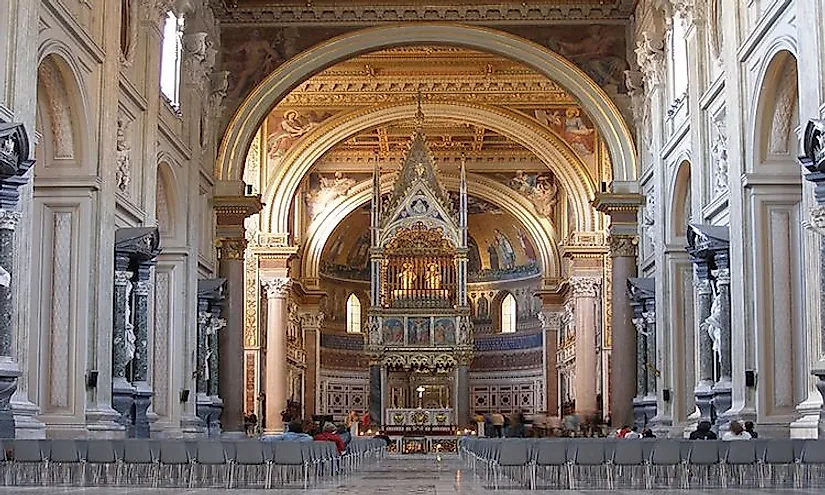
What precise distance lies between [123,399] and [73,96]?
16.5 feet

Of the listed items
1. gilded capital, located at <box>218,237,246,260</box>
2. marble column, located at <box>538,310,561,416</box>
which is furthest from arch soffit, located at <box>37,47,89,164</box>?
marble column, located at <box>538,310,561,416</box>

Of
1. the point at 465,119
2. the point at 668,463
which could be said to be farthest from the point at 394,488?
the point at 465,119

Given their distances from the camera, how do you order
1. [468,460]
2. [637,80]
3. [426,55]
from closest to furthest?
1. [468,460]
2. [637,80]
3. [426,55]

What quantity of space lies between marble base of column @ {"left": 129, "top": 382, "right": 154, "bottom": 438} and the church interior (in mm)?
61

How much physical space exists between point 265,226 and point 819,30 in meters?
26.6

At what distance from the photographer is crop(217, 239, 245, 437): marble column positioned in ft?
103

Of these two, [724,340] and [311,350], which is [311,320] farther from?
[724,340]

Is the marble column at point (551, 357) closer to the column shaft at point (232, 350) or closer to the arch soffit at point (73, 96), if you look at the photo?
the column shaft at point (232, 350)

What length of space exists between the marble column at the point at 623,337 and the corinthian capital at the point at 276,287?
14122 mm

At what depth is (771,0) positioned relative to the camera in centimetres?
1903

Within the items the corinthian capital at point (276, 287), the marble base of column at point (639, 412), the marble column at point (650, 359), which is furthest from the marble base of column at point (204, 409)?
the corinthian capital at point (276, 287)

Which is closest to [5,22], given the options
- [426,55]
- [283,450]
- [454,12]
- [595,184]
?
[283,450]

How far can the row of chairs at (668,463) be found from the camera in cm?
1528

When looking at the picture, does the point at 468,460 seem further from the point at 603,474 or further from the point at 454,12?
the point at 454,12
